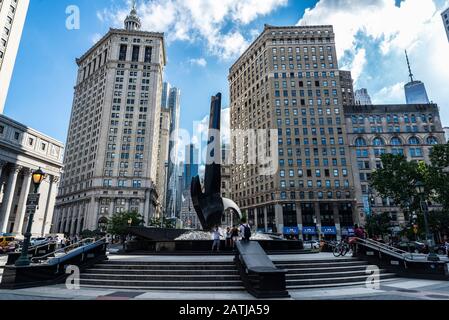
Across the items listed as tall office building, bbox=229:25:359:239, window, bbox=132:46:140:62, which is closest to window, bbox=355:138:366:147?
→ tall office building, bbox=229:25:359:239

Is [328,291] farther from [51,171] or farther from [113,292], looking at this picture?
[51,171]

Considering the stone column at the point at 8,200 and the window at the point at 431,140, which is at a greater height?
the window at the point at 431,140

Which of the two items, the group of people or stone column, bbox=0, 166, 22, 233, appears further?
stone column, bbox=0, 166, 22, 233

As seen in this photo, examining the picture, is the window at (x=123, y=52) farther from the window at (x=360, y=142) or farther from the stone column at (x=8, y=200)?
the window at (x=360, y=142)

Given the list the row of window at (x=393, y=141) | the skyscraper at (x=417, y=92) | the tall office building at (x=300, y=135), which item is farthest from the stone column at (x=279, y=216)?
the skyscraper at (x=417, y=92)

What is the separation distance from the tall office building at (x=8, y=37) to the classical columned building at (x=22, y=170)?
22.5 ft

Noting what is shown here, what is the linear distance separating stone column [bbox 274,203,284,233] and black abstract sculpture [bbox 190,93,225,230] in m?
42.1

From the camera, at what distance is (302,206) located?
199ft

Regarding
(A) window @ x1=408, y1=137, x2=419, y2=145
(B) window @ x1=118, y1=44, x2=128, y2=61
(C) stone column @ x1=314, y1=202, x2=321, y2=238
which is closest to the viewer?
(C) stone column @ x1=314, y1=202, x2=321, y2=238

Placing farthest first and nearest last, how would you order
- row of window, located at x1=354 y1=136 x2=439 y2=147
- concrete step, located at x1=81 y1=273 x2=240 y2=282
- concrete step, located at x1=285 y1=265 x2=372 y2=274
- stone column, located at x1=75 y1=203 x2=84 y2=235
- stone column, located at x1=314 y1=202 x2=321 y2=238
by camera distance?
stone column, located at x1=75 y1=203 x2=84 y2=235 → row of window, located at x1=354 y1=136 x2=439 y2=147 → stone column, located at x1=314 y1=202 x2=321 y2=238 → concrete step, located at x1=285 y1=265 x2=372 y2=274 → concrete step, located at x1=81 y1=273 x2=240 y2=282

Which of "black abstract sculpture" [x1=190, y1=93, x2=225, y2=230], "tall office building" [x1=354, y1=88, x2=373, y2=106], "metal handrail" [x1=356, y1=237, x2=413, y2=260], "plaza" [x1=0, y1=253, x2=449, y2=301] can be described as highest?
"tall office building" [x1=354, y1=88, x2=373, y2=106]

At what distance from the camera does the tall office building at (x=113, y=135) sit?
76.1 metres

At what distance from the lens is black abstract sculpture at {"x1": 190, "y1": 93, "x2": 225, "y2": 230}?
19188mm

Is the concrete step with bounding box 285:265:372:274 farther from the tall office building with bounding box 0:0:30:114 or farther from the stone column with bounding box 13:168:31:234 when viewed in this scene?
the tall office building with bounding box 0:0:30:114
